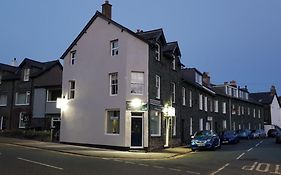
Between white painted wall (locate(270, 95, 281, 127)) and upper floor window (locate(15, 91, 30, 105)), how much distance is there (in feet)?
177

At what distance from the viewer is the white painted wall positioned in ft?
239

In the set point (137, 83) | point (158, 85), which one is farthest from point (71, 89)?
point (158, 85)

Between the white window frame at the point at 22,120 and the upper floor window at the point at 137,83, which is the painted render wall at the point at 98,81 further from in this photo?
the white window frame at the point at 22,120

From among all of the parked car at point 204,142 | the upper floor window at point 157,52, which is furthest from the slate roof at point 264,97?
the upper floor window at point 157,52

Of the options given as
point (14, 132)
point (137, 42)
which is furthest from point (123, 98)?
point (14, 132)

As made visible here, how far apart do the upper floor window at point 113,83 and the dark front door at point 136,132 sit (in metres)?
2.71

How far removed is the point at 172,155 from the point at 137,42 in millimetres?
9011

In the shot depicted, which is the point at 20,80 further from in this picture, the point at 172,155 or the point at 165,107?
the point at 172,155

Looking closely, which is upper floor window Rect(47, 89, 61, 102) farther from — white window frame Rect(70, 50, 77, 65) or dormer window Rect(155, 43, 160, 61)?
dormer window Rect(155, 43, 160, 61)

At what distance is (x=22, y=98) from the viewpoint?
3931cm

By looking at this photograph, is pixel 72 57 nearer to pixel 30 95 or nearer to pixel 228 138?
pixel 30 95

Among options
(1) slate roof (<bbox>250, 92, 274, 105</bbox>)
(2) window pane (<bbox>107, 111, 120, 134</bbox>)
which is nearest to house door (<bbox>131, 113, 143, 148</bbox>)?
(2) window pane (<bbox>107, 111, 120, 134</bbox>)

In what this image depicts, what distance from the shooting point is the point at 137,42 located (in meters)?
25.1

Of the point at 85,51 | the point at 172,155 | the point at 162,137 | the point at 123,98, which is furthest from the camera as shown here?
the point at 85,51
